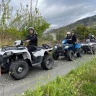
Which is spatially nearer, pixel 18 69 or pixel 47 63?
pixel 18 69

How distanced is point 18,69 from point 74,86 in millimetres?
2827

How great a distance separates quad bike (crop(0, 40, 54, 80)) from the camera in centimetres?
738

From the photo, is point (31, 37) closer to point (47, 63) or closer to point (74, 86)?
point (47, 63)

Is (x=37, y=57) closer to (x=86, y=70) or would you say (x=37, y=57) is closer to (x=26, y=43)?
(x=26, y=43)

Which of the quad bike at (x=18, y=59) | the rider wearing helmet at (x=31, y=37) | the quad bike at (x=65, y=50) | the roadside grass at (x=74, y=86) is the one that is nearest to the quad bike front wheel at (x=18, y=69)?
the quad bike at (x=18, y=59)

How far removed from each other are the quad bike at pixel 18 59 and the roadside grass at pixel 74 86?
2103 mm

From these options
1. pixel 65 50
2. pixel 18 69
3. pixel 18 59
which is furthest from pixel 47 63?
pixel 65 50

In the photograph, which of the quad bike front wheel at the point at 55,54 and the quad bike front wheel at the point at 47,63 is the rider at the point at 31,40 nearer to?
the quad bike front wheel at the point at 47,63

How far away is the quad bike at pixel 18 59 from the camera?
738cm

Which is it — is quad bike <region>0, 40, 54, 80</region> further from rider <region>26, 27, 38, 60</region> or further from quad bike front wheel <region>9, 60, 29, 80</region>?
rider <region>26, 27, 38, 60</region>

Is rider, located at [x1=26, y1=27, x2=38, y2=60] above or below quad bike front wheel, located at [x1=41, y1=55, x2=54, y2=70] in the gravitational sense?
above

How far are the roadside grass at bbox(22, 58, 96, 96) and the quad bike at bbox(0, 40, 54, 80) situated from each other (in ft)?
6.90

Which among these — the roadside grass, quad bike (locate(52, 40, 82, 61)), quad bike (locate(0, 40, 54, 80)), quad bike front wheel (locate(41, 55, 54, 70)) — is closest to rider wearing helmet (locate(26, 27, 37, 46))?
quad bike (locate(0, 40, 54, 80))

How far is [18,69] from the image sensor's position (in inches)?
293
